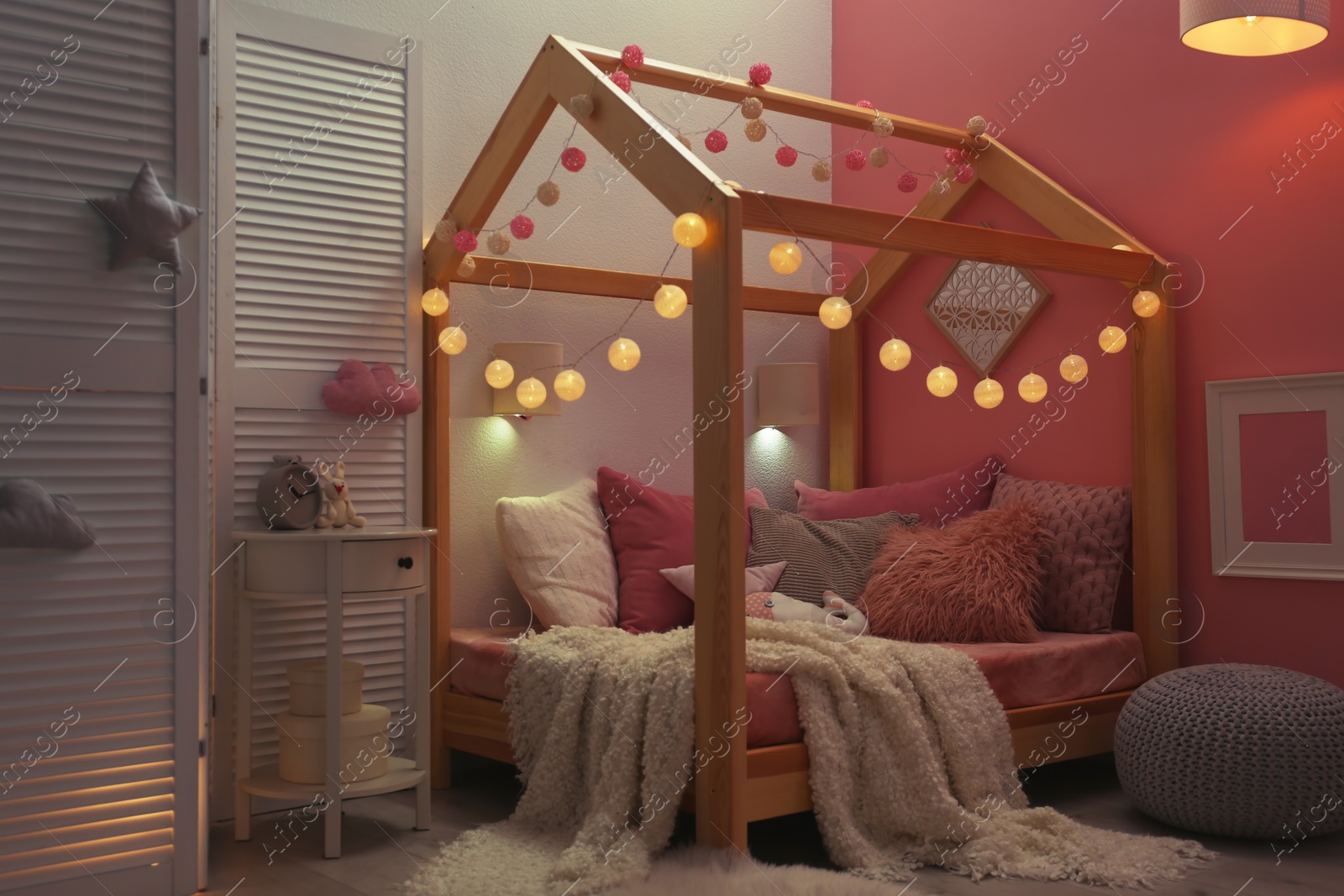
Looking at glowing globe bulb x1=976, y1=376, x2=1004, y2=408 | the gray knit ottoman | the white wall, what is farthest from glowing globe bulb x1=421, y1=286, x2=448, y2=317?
the gray knit ottoman

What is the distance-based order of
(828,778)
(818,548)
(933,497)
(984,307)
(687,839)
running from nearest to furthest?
(828,778) → (687,839) → (818,548) → (933,497) → (984,307)

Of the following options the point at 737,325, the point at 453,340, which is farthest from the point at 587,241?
the point at 737,325

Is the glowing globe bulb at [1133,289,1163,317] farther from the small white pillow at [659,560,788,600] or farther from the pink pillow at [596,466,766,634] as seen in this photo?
the pink pillow at [596,466,766,634]

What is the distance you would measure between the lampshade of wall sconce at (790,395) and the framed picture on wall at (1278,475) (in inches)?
55.6

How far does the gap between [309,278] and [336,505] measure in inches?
28.7

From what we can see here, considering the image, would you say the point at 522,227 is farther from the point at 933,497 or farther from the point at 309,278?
the point at 933,497

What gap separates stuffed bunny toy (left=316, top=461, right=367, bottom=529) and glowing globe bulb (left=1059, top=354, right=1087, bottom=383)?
2207mm

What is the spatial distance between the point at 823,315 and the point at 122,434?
187 centimetres

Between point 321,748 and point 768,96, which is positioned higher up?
point 768,96

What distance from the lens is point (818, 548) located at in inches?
151

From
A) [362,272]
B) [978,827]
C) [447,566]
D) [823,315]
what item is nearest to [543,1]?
[362,272]

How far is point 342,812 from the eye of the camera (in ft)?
10.9

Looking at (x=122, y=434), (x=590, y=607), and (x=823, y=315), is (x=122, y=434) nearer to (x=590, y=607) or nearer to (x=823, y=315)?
(x=590, y=607)

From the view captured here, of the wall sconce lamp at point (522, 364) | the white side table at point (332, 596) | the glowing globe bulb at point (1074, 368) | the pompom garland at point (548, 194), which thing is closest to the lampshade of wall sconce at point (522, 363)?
the wall sconce lamp at point (522, 364)
